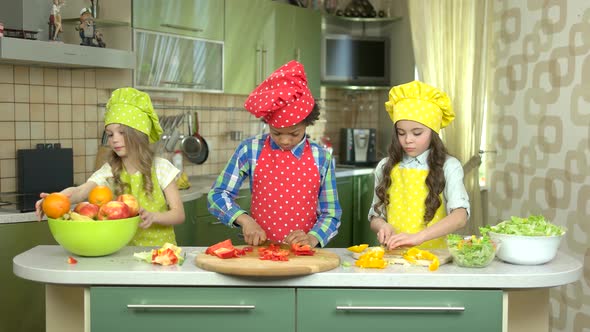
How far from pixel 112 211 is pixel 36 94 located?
6.11 ft

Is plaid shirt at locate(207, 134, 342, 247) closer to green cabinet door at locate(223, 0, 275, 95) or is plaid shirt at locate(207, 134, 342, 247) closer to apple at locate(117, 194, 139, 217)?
apple at locate(117, 194, 139, 217)

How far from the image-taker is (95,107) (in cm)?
401

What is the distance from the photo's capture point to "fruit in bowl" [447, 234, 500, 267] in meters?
1.99

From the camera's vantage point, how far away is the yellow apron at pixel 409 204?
2.52m

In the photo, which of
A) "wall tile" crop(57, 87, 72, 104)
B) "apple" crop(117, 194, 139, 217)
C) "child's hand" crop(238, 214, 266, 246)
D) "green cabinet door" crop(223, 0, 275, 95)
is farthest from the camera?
"green cabinet door" crop(223, 0, 275, 95)

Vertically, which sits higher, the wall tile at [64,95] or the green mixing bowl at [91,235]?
the wall tile at [64,95]

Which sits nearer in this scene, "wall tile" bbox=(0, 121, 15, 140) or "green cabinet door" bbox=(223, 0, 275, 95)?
"wall tile" bbox=(0, 121, 15, 140)

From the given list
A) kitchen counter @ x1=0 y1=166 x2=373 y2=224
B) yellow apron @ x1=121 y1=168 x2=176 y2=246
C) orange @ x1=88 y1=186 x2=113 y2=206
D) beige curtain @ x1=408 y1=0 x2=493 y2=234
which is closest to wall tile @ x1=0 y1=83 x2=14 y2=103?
kitchen counter @ x1=0 y1=166 x2=373 y2=224

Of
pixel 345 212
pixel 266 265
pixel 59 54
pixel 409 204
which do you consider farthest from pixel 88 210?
pixel 345 212

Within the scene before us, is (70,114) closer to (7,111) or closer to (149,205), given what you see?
(7,111)

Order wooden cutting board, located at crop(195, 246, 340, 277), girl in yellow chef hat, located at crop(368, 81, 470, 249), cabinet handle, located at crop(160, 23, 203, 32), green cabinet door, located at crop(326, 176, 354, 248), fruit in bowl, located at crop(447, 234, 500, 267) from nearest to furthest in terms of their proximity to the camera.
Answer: wooden cutting board, located at crop(195, 246, 340, 277) → fruit in bowl, located at crop(447, 234, 500, 267) → girl in yellow chef hat, located at crop(368, 81, 470, 249) → cabinet handle, located at crop(160, 23, 203, 32) → green cabinet door, located at crop(326, 176, 354, 248)

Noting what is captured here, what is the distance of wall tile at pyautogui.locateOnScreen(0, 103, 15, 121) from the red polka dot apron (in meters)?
1.61

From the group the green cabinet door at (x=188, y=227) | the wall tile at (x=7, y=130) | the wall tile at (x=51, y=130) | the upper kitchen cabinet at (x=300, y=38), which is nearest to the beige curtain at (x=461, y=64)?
the upper kitchen cabinet at (x=300, y=38)

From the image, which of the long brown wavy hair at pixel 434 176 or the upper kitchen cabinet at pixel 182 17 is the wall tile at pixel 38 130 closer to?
the upper kitchen cabinet at pixel 182 17
